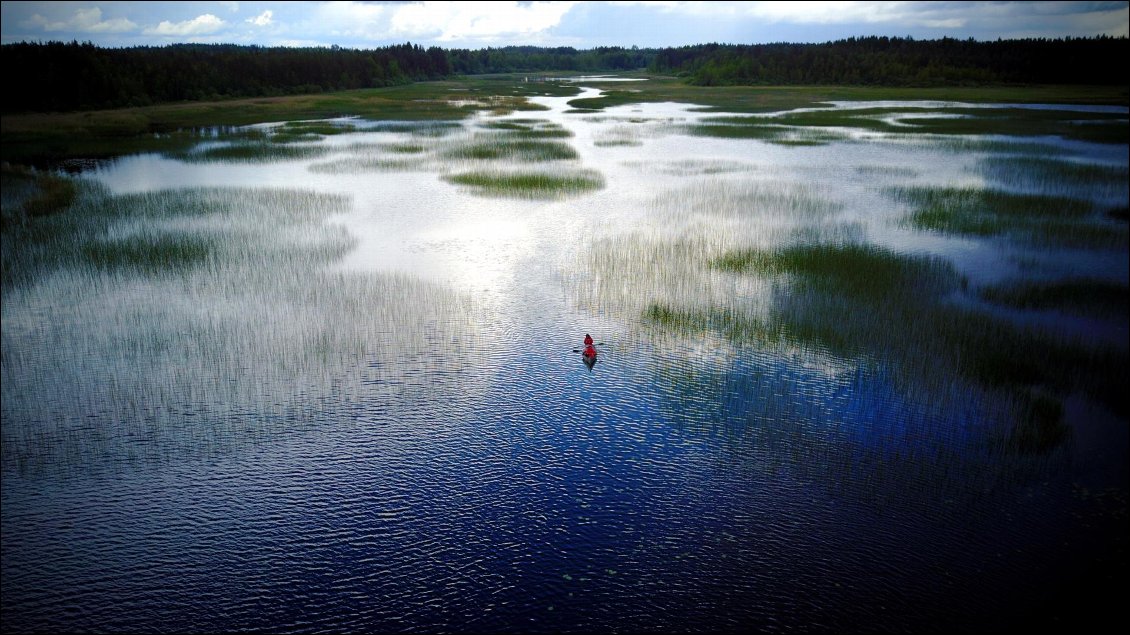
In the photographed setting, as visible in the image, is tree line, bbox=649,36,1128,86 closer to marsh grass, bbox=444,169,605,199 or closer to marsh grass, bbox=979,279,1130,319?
marsh grass, bbox=444,169,605,199

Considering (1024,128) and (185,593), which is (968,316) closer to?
(185,593)

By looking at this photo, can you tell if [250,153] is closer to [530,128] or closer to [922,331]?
[530,128]

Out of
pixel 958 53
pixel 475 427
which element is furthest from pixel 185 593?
pixel 958 53

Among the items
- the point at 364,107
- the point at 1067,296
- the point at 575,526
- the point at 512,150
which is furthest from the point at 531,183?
the point at 364,107

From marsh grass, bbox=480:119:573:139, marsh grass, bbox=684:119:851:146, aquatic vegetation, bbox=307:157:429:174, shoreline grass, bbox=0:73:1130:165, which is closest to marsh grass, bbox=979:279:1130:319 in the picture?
aquatic vegetation, bbox=307:157:429:174

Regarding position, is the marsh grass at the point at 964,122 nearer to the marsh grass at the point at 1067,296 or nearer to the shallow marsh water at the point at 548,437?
the shallow marsh water at the point at 548,437
